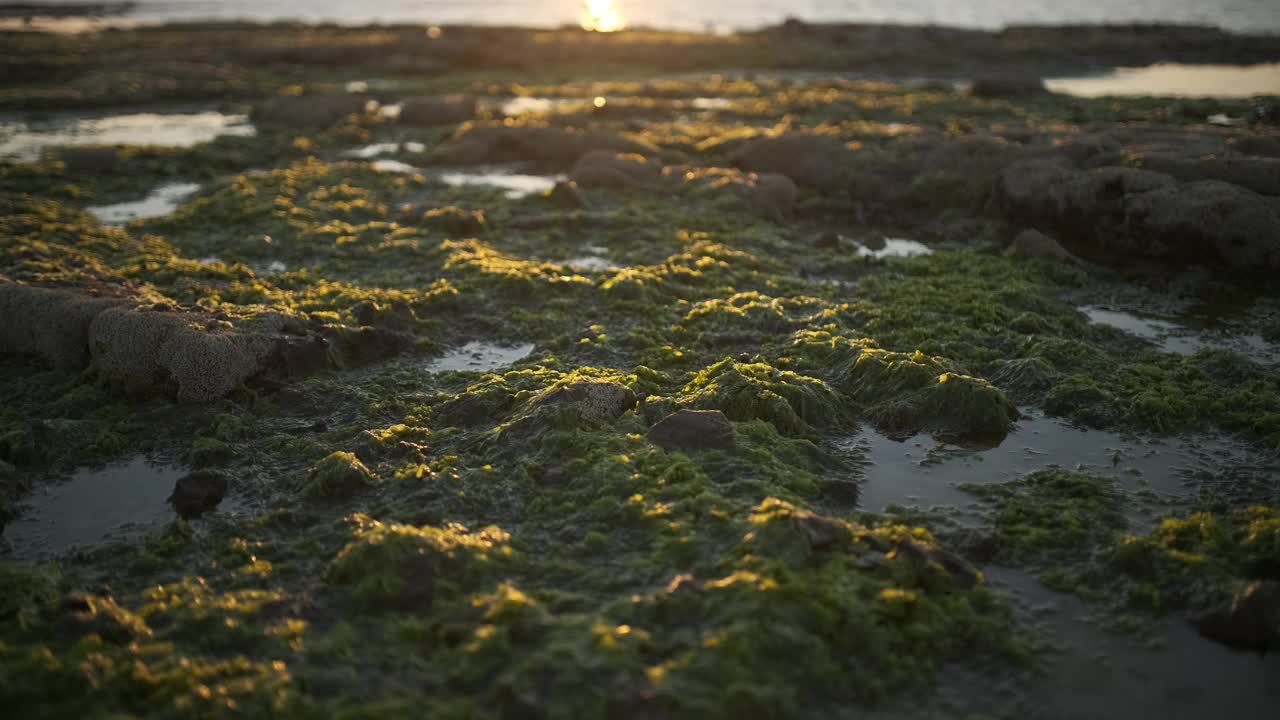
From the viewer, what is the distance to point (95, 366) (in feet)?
35.6

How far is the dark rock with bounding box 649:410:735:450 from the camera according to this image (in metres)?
9.12

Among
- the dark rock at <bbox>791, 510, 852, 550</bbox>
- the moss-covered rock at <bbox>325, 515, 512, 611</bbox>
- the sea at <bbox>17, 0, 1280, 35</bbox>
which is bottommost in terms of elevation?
the moss-covered rock at <bbox>325, 515, 512, 611</bbox>

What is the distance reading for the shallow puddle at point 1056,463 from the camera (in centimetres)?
858

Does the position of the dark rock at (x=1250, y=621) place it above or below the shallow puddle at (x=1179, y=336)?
below

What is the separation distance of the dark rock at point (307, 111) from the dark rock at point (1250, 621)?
2982cm

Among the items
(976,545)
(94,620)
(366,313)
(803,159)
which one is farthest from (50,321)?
(803,159)

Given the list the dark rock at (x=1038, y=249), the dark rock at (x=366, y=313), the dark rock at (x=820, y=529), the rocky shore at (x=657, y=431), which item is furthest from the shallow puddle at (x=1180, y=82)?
the dark rock at (x=820, y=529)

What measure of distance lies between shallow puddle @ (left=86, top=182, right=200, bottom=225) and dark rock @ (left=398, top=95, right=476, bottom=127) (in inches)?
401

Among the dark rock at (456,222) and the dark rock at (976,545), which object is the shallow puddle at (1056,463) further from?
the dark rock at (456,222)

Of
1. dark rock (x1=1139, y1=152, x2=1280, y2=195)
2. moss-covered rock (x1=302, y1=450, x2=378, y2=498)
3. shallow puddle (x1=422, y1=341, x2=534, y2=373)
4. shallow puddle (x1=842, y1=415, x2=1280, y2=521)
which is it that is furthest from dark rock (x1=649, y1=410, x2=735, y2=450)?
dark rock (x1=1139, y1=152, x2=1280, y2=195)

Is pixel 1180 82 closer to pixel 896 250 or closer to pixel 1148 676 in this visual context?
pixel 896 250

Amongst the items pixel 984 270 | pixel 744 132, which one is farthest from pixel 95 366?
pixel 744 132

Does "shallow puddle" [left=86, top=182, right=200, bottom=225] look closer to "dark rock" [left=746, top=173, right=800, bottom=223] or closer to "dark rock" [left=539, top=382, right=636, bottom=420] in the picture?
"dark rock" [left=746, top=173, right=800, bottom=223]

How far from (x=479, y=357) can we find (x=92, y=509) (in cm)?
502
